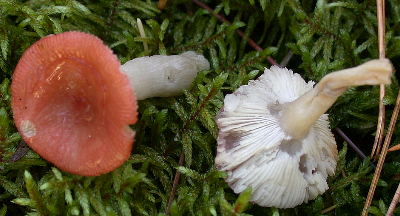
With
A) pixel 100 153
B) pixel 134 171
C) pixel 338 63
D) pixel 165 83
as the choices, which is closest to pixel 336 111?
pixel 338 63

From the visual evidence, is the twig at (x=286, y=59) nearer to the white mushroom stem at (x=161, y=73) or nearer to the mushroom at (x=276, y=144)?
the white mushroom stem at (x=161, y=73)

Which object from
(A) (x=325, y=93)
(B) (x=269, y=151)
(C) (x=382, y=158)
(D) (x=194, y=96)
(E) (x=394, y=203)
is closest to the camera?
(A) (x=325, y=93)

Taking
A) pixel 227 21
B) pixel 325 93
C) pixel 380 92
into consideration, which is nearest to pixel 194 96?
pixel 227 21

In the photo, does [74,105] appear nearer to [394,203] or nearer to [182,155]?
[182,155]

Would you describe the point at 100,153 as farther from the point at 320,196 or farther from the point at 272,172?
the point at 320,196

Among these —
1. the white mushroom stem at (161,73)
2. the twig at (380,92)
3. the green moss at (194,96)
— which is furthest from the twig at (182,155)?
the twig at (380,92)

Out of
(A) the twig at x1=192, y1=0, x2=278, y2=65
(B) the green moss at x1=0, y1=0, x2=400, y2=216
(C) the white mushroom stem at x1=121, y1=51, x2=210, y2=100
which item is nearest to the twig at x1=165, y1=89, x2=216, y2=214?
(B) the green moss at x1=0, y1=0, x2=400, y2=216
